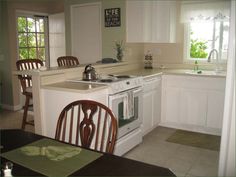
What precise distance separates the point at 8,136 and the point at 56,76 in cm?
131

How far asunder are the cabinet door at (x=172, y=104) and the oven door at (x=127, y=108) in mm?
876

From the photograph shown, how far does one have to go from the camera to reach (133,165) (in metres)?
1.17

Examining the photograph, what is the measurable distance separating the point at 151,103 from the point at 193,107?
668 mm

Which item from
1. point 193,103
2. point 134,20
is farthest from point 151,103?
point 134,20

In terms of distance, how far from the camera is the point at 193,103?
3736 mm

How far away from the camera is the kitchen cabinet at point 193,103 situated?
356cm

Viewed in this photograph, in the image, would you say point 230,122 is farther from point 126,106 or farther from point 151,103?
point 151,103

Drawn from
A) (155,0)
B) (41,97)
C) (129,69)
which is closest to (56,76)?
(41,97)

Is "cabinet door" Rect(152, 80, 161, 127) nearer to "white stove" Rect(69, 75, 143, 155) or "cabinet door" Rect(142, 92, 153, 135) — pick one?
"cabinet door" Rect(142, 92, 153, 135)

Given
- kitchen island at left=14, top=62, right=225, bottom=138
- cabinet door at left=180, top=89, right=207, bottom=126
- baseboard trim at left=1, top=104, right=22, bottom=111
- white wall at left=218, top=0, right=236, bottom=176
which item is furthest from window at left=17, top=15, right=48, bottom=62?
white wall at left=218, top=0, right=236, bottom=176

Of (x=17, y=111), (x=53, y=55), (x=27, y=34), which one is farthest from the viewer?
(x=53, y=55)

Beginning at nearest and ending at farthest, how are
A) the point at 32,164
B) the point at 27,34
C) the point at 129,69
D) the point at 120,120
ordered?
the point at 32,164, the point at 120,120, the point at 129,69, the point at 27,34

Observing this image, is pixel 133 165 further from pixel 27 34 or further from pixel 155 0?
pixel 27 34

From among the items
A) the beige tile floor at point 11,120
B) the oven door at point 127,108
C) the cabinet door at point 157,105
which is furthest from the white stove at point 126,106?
the beige tile floor at point 11,120
